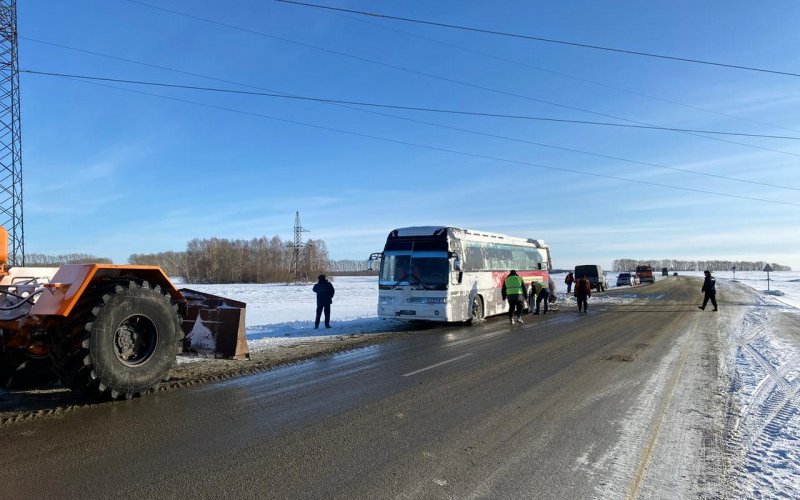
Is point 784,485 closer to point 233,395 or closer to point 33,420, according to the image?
point 233,395

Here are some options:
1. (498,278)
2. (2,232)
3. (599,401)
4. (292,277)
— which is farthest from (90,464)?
(292,277)

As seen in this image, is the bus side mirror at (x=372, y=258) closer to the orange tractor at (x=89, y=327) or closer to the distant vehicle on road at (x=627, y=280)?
the orange tractor at (x=89, y=327)

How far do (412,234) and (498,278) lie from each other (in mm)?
5028

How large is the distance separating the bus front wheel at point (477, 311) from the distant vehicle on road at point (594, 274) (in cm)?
2865

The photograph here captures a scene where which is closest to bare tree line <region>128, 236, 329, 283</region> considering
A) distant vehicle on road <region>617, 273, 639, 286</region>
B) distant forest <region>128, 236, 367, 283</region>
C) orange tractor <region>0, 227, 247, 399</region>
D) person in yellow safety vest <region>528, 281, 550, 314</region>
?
distant forest <region>128, 236, 367, 283</region>

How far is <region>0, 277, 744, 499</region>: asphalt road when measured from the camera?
396 centimetres

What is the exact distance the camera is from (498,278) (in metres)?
19.8

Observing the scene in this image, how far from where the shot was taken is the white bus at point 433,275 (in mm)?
15719

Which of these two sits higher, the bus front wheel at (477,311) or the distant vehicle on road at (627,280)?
the distant vehicle on road at (627,280)

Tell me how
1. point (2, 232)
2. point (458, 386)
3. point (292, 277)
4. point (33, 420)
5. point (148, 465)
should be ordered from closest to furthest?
1. point (148, 465)
2. point (33, 420)
3. point (2, 232)
4. point (458, 386)
5. point (292, 277)

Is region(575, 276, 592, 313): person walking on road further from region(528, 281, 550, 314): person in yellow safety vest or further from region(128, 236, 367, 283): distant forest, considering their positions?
region(128, 236, 367, 283): distant forest

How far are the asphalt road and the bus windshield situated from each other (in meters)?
6.75

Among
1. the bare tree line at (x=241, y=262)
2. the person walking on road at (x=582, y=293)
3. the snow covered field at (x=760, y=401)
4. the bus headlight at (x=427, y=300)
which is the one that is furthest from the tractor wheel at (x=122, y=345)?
the bare tree line at (x=241, y=262)

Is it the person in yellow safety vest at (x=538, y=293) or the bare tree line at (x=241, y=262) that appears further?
the bare tree line at (x=241, y=262)
